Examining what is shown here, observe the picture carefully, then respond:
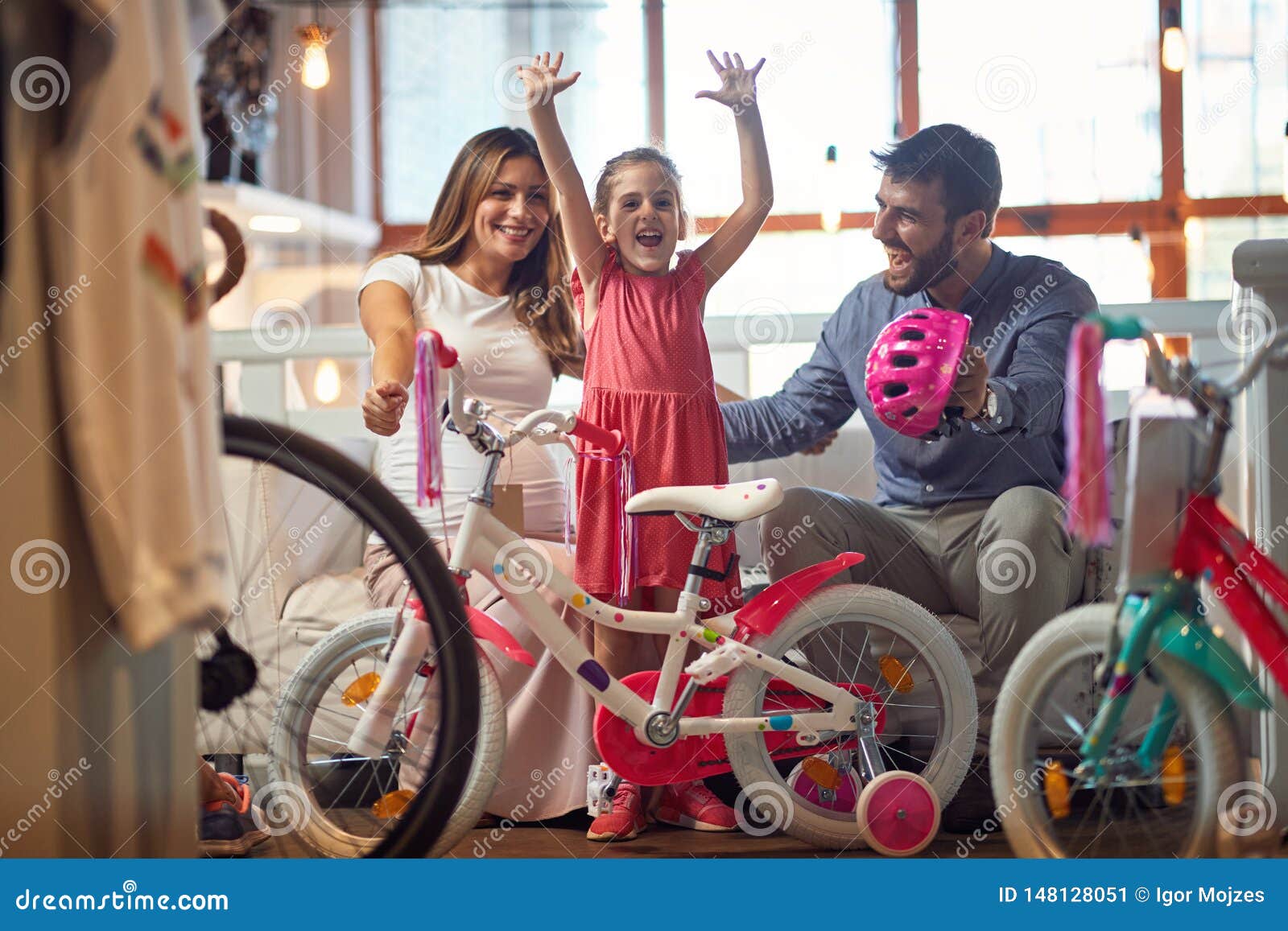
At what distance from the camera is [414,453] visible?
209cm

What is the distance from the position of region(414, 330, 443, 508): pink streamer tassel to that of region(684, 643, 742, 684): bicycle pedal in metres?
0.43

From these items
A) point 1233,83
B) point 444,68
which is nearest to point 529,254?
point 444,68

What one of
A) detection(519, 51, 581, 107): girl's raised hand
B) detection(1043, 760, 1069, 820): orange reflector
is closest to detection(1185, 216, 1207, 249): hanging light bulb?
detection(519, 51, 581, 107): girl's raised hand

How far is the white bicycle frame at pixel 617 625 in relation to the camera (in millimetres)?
1841

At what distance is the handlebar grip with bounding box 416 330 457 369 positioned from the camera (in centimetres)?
183

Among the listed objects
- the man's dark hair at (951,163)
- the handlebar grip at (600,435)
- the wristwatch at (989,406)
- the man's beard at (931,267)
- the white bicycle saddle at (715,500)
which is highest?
the man's dark hair at (951,163)

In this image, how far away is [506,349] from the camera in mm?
2068

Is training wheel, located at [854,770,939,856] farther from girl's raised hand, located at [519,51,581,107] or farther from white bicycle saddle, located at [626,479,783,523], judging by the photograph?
girl's raised hand, located at [519,51,581,107]

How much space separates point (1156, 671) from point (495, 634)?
0.86 m

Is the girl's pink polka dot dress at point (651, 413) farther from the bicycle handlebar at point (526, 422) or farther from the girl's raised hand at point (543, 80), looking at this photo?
the girl's raised hand at point (543, 80)

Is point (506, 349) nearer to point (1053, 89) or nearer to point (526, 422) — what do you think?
point (526, 422)

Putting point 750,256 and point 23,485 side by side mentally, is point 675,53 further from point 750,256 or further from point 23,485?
point 750,256

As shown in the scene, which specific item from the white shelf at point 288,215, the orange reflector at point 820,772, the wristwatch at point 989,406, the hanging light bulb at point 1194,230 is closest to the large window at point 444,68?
the white shelf at point 288,215

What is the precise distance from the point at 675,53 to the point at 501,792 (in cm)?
149
